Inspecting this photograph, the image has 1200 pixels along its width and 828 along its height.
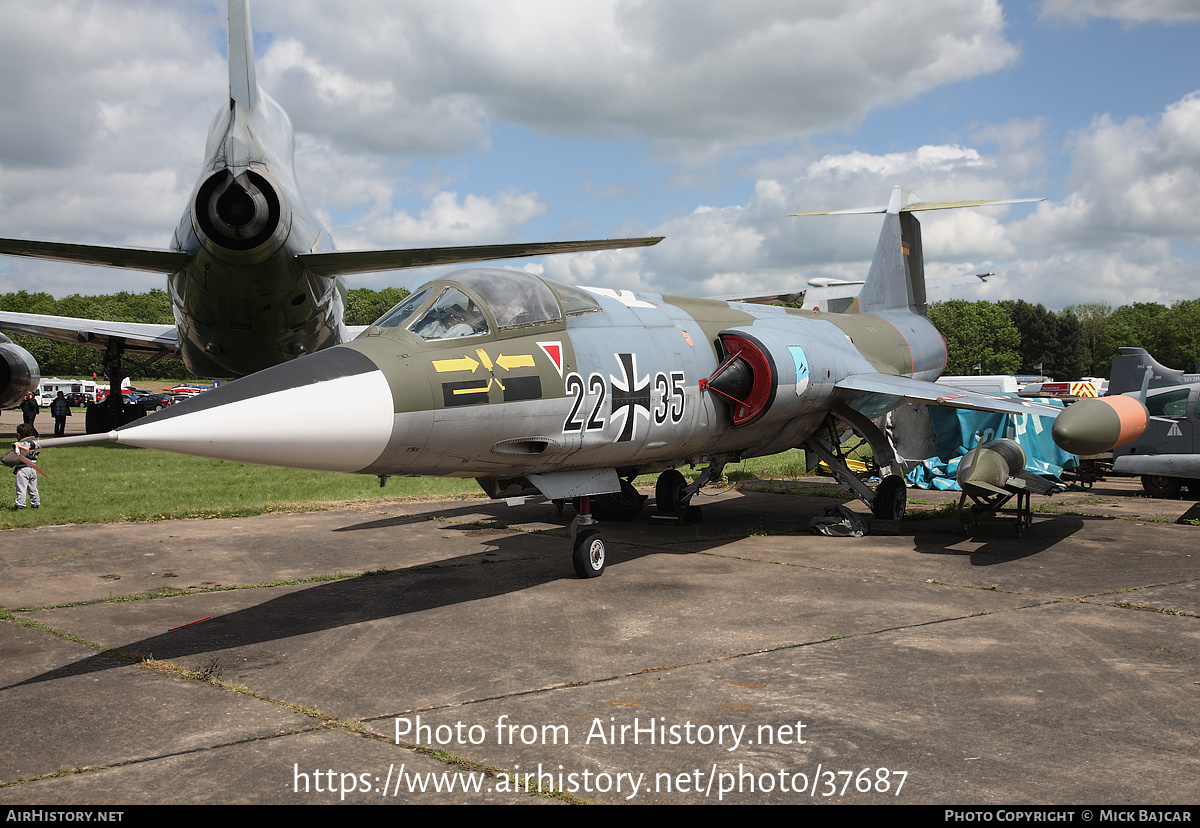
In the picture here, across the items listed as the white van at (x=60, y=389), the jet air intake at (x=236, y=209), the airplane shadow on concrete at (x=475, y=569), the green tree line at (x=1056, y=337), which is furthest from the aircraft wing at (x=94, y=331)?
the green tree line at (x=1056, y=337)

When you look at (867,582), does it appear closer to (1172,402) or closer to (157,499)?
(1172,402)

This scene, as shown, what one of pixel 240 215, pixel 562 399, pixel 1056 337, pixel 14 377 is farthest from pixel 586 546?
pixel 1056 337

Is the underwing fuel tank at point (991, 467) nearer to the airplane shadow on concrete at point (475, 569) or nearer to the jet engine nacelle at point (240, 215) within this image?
the airplane shadow on concrete at point (475, 569)

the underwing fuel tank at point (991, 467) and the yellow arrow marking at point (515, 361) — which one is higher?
the yellow arrow marking at point (515, 361)

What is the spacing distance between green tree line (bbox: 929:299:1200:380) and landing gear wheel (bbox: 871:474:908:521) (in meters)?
99.2

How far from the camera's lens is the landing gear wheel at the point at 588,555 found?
25.8 feet

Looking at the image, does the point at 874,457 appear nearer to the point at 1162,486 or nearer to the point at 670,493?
the point at 670,493

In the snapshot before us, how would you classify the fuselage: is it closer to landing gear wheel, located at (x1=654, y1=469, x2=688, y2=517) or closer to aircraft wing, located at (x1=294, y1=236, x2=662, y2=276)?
aircraft wing, located at (x1=294, y1=236, x2=662, y2=276)

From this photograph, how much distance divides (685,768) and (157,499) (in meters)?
11.9

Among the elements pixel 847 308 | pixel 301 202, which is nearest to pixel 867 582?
pixel 847 308

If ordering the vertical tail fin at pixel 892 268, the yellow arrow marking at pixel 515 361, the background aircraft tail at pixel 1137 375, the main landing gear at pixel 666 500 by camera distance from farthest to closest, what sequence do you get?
1. the background aircraft tail at pixel 1137 375
2. the vertical tail fin at pixel 892 268
3. the main landing gear at pixel 666 500
4. the yellow arrow marking at pixel 515 361

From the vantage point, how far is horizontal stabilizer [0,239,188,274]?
34.0 ft

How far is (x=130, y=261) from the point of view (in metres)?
12.3

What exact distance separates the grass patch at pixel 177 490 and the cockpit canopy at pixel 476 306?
6.96 meters
